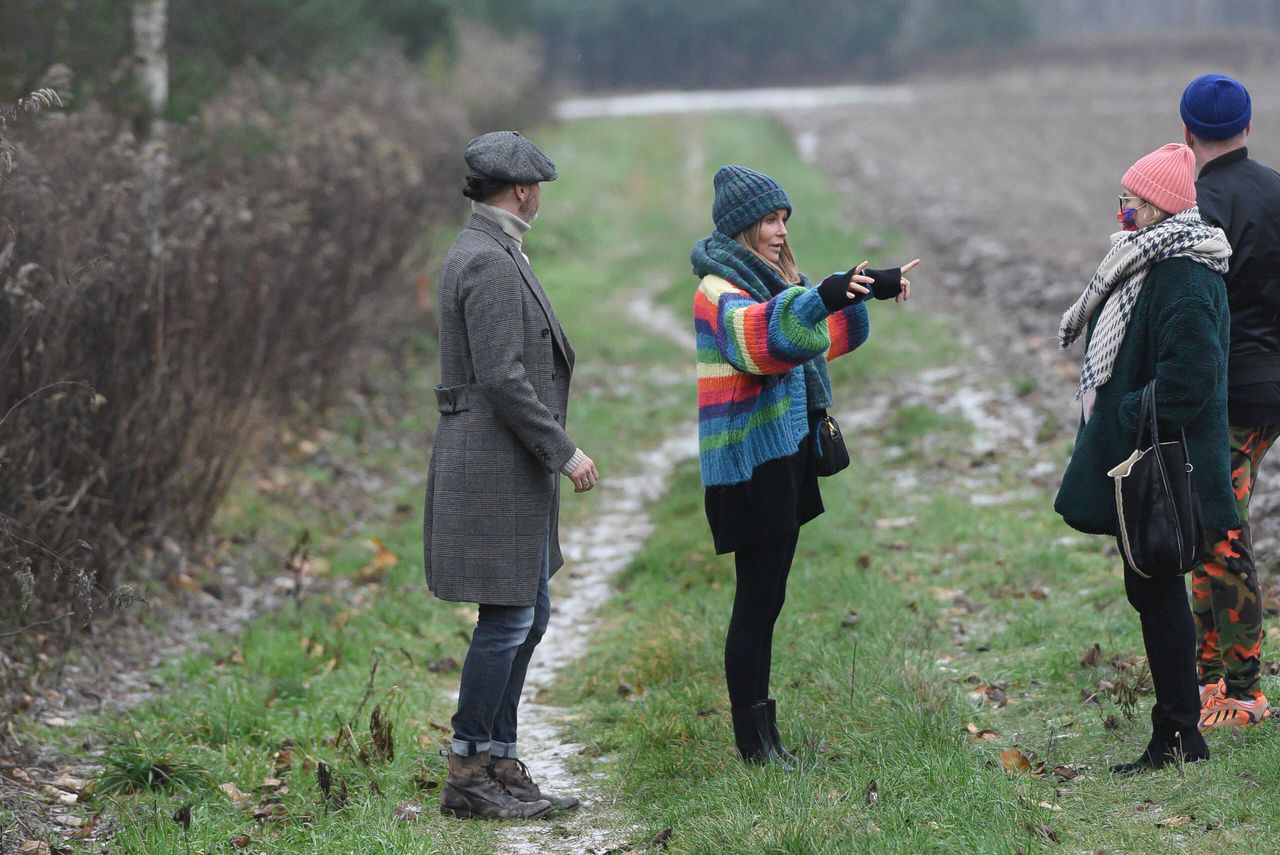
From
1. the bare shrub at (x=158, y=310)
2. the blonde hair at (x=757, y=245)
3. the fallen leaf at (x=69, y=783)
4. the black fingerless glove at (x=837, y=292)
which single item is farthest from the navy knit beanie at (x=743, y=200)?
the fallen leaf at (x=69, y=783)

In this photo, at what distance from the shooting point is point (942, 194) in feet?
79.9

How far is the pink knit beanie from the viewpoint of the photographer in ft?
14.3

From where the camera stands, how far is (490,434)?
4551 millimetres

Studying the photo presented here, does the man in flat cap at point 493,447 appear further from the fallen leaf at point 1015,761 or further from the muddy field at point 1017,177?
the muddy field at point 1017,177

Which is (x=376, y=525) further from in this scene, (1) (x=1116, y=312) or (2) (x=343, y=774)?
(1) (x=1116, y=312)

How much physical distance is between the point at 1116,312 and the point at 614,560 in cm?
439

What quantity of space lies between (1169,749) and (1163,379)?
1.20 metres

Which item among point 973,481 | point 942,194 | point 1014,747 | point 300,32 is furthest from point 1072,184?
point 1014,747

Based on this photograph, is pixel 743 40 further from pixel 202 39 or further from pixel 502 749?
pixel 502 749

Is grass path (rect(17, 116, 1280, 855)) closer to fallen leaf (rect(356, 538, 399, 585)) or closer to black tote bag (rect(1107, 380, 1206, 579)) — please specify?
fallen leaf (rect(356, 538, 399, 585))

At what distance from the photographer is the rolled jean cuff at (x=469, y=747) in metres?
4.69

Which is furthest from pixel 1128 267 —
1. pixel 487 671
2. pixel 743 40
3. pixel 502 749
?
pixel 743 40

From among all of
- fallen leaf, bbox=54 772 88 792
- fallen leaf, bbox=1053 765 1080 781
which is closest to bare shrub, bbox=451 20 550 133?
fallen leaf, bbox=54 772 88 792

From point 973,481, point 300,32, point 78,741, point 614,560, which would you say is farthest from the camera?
point 300,32
